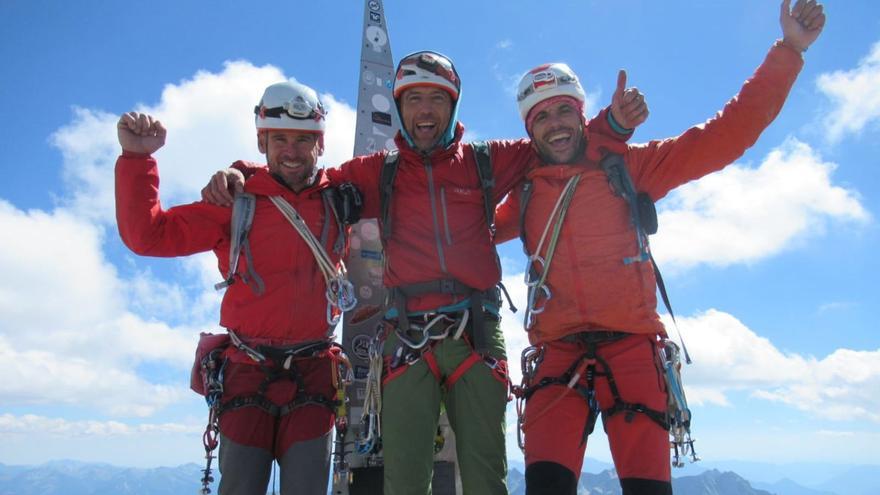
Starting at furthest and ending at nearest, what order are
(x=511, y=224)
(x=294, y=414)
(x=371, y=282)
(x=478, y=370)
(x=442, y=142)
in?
(x=371, y=282) < (x=511, y=224) < (x=442, y=142) < (x=294, y=414) < (x=478, y=370)

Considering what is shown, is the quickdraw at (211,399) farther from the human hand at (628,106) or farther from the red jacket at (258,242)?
the human hand at (628,106)

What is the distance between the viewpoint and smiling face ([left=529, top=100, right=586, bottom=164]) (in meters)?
4.77

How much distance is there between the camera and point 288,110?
518 centimetres

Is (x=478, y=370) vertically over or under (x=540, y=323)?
under

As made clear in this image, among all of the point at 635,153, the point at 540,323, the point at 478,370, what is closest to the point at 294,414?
the point at 478,370

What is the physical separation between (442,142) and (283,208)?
1552 mm

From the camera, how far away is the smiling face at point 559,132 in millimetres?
4770

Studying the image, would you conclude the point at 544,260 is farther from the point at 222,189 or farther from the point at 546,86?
the point at 222,189

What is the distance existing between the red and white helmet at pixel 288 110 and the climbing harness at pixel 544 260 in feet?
7.83

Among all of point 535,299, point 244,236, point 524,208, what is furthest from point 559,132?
point 244,236

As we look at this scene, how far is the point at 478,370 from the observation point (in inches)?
169

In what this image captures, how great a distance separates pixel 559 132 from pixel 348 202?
196 centimetres

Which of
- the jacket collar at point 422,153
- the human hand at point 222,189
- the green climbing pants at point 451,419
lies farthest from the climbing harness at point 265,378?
the jacket collar at point 422,153

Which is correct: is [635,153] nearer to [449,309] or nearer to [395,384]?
[449,309]
